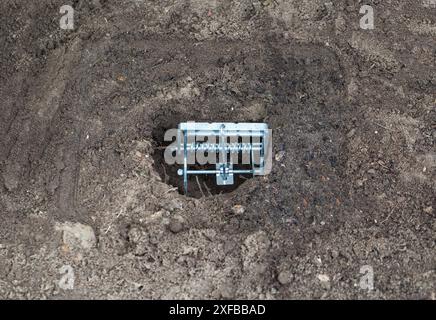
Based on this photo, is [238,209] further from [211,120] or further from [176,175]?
[211,120]

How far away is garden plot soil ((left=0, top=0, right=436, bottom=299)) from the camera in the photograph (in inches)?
167

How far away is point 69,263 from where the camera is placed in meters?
4.27

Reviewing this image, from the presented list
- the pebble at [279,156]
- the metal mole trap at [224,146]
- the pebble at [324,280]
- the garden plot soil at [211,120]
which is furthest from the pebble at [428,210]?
the metal mole trap at [224,146]

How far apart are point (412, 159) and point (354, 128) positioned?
20.2 inches

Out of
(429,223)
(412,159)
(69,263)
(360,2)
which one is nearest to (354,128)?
(412,159)

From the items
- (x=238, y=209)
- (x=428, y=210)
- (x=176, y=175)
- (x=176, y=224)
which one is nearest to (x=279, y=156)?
(x=238, y=209)

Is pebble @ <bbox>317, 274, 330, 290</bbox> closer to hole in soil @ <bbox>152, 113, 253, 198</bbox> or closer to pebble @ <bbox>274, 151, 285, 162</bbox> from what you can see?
pebble @ <bbox>274, 151, 285, 162</bbox>

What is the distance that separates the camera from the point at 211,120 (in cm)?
501

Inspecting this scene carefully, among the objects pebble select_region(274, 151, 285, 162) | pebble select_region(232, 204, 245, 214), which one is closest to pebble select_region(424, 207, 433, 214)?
pebble select_region(274, 151, 285, 162)

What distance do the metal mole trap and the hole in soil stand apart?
2.7 inches

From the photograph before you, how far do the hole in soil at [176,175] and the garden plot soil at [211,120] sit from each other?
0.02 meters

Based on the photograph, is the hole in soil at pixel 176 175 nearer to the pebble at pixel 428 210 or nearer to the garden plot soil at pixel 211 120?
the garden plot soil at pixel 211 120

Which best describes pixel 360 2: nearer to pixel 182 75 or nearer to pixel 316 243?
pixel 182 75

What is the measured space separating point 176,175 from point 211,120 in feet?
1.77
